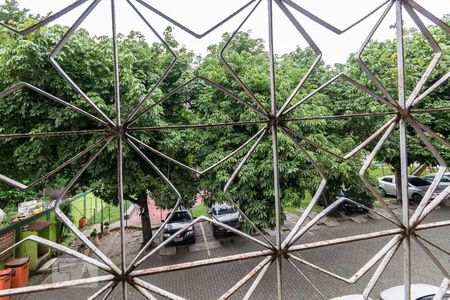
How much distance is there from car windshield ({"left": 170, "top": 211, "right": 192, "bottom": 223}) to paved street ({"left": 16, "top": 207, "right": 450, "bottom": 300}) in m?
0.69

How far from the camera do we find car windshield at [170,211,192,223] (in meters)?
7.28

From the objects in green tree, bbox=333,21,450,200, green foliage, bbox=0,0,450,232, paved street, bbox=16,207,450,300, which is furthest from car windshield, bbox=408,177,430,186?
green foliage, bbox=0,0,450,232

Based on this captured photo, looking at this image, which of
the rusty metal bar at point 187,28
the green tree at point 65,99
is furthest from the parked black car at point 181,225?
the rusty metal bar at point 187,28

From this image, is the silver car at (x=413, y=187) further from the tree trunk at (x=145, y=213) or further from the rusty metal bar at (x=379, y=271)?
the rusty metal bar at (x=379, y=271)

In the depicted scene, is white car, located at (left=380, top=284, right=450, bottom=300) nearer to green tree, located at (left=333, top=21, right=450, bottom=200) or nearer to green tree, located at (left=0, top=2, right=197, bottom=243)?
green tree, located at (left=333, top=21, right=450, bottom=200)

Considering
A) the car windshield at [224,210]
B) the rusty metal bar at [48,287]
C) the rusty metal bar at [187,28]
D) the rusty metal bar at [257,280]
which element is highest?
the rusty metal bar at [187,28]

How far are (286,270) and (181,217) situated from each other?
3.09 metres

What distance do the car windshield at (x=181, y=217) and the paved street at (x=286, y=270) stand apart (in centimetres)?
69

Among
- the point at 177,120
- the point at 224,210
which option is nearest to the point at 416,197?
the point at 224,210

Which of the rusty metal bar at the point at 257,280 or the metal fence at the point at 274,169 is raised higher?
the metal fence at the point at 274,169

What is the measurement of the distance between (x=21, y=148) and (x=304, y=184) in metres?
4.34

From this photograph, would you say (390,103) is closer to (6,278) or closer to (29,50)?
(29,50)

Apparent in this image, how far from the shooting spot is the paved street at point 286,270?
188 inches

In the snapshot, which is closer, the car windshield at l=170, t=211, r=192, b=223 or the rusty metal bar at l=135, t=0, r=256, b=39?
the rusty metal bar at l=135, t=0, r=256, b=39
